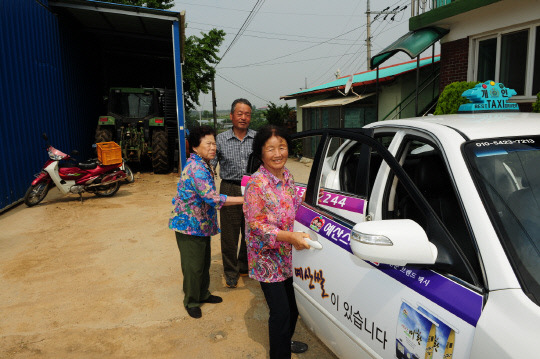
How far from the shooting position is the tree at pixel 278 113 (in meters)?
22.1

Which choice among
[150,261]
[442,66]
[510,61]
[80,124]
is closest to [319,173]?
[150,261]

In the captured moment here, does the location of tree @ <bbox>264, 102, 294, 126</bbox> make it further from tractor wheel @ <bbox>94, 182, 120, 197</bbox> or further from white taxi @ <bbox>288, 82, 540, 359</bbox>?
white taxi @ <bbox>288, 82, 540, 359</bbox>

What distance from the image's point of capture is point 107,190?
895 cm

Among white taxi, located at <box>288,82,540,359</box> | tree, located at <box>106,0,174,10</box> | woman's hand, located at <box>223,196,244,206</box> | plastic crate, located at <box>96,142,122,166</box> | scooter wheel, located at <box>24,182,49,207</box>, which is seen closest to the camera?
white taxi, located at <box>288,82,540,359</box>

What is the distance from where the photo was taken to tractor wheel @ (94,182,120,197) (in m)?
8.82

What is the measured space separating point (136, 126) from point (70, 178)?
177 inches

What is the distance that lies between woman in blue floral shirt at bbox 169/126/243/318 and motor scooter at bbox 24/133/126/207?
582 centimetres

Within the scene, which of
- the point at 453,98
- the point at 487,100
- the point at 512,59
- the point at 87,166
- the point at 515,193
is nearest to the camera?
the point at 515,193

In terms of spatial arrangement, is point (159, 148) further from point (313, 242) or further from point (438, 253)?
point (438, 253)

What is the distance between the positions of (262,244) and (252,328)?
4.48ft

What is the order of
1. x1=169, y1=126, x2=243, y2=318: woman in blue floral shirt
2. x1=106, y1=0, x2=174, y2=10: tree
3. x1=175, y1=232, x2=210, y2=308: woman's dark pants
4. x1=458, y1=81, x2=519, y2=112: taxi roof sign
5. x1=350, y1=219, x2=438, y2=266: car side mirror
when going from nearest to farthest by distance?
x1=350, y1=219, x2=438, y2=266: car side mirror → x1=458, y1=81, x2=519, y2=112: taxi roof sign → x1=169, y1=126, x2=243, y2=318: woman in blue floral shirt → x1=175, y1=232, x2=210, y2=308: woman's dark pants → x1=106, y1=0, x2=174, y2=10: tree

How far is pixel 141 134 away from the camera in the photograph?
40.0ft

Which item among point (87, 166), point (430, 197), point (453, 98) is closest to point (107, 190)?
point (87, 166)

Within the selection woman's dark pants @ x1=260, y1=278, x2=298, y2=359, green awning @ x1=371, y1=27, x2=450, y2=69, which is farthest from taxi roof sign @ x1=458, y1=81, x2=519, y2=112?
green awning @ x1=371, y1=27, x2=450, y2=69
